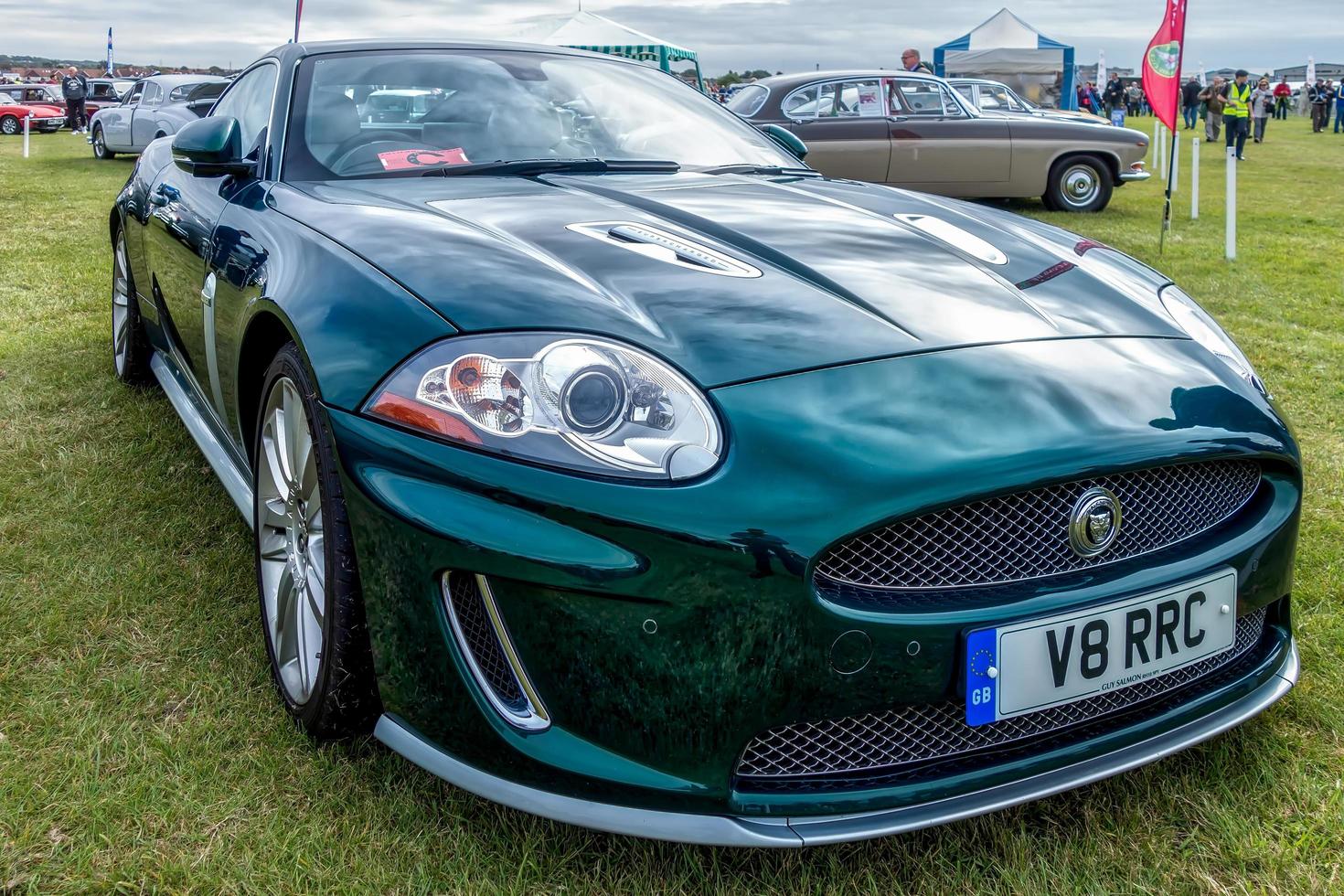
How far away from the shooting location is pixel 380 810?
176cm

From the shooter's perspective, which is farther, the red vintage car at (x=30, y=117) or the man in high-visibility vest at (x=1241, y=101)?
the red vintage car at (x=30, y=117)

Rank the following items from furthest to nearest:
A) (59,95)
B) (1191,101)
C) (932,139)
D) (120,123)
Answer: (59,95) → (1191,101) → (120,123) → (932,139)

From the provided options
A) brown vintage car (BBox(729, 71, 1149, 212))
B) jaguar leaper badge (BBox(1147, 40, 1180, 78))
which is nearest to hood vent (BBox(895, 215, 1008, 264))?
jaguar leaper badge (BBox(1147, 40, 1180, 78))

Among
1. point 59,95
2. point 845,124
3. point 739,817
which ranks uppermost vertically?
point 59,95

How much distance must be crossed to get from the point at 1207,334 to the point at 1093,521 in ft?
2.36

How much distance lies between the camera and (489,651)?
152cm

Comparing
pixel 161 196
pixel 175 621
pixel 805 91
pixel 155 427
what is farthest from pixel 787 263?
pixel 805 91

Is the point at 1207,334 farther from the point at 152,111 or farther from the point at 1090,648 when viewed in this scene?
the point at 152,111

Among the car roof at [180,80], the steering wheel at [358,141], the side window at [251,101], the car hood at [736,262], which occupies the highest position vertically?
the car roof at [180,80]

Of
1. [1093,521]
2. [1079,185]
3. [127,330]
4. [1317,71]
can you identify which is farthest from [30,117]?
[1317,71]

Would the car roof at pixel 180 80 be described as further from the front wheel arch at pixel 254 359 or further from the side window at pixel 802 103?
the front wheel arch at pixel 254 359

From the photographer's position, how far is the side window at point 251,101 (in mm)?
2877

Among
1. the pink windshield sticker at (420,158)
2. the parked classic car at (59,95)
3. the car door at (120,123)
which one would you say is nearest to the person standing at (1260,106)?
the car door at (120,123)

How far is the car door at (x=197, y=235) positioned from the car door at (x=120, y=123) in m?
14.9
